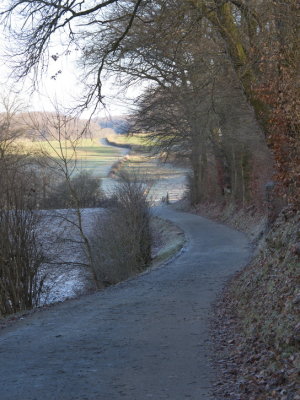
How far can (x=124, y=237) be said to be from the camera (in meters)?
23.6

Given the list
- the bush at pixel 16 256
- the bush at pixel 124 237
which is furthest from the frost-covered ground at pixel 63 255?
the bush at pixel 16 256

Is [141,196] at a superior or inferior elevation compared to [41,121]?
inferior

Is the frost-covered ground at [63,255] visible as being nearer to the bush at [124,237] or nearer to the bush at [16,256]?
the bush at [124,237]

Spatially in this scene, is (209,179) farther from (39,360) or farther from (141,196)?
(39,360)

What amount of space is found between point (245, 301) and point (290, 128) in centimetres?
373

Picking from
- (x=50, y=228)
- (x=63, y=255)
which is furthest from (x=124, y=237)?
(x=50, y=228)

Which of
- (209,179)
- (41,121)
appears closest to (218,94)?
(41,121)

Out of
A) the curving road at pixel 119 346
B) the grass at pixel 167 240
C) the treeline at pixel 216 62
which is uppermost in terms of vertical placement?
the treeline at pixel 216 62

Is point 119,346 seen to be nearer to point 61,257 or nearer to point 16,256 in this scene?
point 16,256

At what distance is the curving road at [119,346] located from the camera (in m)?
6.52

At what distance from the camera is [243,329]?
9086 millimetres

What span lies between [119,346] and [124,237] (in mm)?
14833

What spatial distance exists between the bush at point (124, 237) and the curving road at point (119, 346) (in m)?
6.79

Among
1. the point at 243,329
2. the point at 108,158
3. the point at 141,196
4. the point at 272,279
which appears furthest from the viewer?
the point at 108,158
